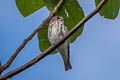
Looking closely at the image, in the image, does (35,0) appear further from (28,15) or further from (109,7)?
(109,7)

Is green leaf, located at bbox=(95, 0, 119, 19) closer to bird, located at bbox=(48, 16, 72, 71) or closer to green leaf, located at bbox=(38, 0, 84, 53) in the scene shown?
green leaf, located at bbox=(38, 0, 84, 53)

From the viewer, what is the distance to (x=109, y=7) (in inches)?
67.2

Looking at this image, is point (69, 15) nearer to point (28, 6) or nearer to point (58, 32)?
point (28, 6)

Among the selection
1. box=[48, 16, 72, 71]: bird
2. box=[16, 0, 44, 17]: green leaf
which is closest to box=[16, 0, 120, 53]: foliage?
box=[16, 0, 44, 17]: green leaf

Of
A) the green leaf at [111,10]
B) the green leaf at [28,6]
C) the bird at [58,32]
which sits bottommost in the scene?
the bird at [58,32]

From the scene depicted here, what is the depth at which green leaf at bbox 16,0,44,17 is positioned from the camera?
1.70 metres

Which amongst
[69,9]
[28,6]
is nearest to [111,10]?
[69,9]

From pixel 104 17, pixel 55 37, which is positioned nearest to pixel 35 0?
pixel 104 17

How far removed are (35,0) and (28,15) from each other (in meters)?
0.11

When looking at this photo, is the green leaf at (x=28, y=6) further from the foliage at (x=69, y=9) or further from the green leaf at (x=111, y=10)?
the green leaf at (x=111, y=10)

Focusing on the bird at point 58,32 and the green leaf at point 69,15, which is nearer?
the green leaf at point 69,15

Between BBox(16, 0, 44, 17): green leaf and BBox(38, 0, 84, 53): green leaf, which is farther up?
BBox(16, 0, 44, 17): green leaf

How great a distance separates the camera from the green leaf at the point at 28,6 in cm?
170

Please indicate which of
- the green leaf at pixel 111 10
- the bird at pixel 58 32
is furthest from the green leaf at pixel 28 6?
the bird at pixel 58 32
